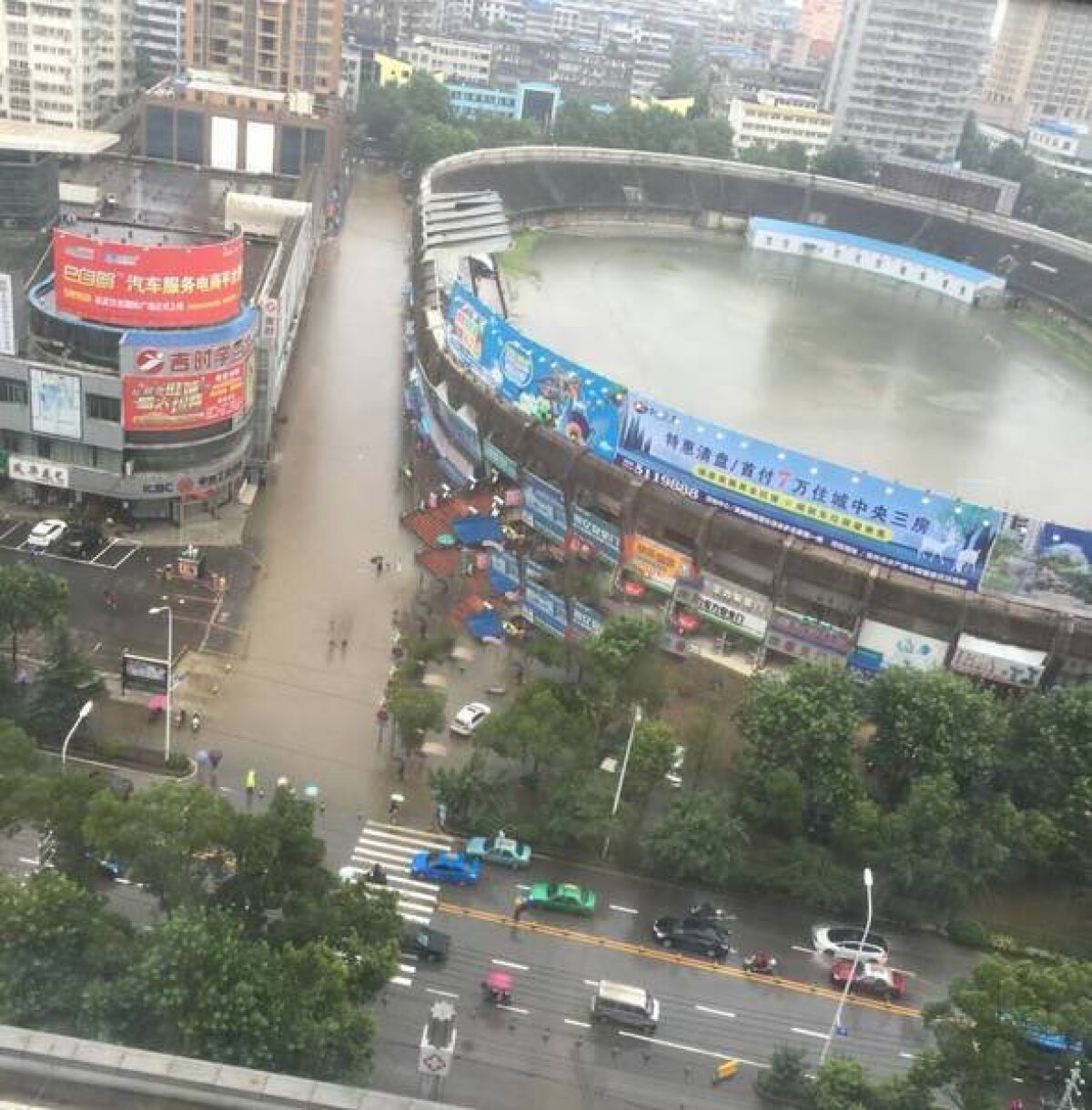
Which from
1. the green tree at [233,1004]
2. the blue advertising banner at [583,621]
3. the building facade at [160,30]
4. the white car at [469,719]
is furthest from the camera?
the building facade at [160,30]

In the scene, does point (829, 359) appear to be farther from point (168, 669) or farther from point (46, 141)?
point (168, 669)

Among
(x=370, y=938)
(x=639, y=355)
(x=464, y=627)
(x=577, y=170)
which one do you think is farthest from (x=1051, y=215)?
(x=370, y=938)

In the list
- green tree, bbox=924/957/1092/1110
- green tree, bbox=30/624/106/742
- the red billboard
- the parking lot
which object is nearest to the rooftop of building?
the red billboard

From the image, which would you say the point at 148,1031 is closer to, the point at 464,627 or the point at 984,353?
the point at 464,627

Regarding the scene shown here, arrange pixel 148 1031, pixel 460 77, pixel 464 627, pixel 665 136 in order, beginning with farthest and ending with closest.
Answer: pixel 460 77 → pixel 665 136 → pixel 464 627 → pixel 148 1031

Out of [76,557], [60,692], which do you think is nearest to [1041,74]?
[76,557]

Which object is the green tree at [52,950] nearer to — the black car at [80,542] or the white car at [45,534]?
the black car at [80,542]

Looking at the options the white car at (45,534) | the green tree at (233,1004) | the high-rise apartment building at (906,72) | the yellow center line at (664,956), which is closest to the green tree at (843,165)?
the high-rise apartment building at (906,72)
